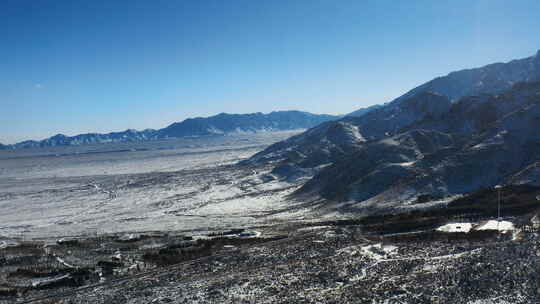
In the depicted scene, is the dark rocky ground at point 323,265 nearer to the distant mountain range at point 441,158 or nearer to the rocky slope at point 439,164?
the rocky slope at point 439,164

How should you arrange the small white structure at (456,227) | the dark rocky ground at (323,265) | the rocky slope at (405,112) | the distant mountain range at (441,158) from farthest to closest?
the rocky slope at (405,112), the distant mountain range at (441,158), the small white structure at (456,227), the dark rocky ground at (323,265)

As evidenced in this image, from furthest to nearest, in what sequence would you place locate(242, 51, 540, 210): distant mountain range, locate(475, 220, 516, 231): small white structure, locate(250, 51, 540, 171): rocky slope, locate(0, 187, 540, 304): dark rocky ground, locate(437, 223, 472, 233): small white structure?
1. locate(250, 51, 540, 171): rocky slope
2. locate(242, 51, 540, 210): distant mountain range
3. locate(437, 223, 472, 233): small white structure
4. locate(475, 220, 516, 231): small white structure
5. locate(0, 187, 540, 304): dark rocky ground

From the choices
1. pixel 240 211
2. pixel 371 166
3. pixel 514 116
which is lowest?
pixel 240 211

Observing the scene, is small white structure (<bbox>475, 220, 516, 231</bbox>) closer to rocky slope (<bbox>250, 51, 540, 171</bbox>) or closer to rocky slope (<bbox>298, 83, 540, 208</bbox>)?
rocky slope (<bbox>298, 83, 540, 208</bbox>)

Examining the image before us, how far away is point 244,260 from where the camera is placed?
37500 mm

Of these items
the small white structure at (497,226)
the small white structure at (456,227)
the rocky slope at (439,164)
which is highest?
the rocky slope at (439,164)

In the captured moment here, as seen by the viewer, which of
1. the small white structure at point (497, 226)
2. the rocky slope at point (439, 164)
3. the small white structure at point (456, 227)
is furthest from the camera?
the rocky slope at point (439, 164)

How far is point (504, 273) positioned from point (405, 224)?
1640cm

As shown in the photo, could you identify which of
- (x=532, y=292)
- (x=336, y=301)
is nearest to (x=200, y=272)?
(x=336, y=301)

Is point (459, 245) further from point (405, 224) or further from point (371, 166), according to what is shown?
point (371, 166)

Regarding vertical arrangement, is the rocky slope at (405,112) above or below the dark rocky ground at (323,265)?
above

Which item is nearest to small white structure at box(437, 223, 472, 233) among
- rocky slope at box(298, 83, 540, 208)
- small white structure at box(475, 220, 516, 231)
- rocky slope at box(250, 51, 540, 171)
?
small white structure at box(475, 220, 516, 231)

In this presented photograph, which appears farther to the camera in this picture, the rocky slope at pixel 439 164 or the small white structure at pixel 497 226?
the rocky slope at pixel 439 164

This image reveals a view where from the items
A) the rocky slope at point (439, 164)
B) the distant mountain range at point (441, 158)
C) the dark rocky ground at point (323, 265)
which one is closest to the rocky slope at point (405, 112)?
the distant mountain range at point (441, 158)
